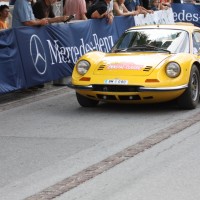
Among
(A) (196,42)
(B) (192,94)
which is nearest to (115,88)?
(B) (192,94)

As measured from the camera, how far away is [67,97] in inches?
484

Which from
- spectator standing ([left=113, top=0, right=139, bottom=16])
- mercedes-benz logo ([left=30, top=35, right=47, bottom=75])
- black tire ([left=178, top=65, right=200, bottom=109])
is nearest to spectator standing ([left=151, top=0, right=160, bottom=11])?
spectator standing ([left=113, top=0, right=139, bottom=16])

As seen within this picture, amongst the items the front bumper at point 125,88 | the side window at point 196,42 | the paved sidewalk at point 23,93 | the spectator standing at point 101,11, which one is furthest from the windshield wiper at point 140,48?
the spectator standing at point 101,11

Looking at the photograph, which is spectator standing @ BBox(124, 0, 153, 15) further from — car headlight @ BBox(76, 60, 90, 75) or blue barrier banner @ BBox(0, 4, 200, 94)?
car headlight @ BBox(76, 60, 90, 75)

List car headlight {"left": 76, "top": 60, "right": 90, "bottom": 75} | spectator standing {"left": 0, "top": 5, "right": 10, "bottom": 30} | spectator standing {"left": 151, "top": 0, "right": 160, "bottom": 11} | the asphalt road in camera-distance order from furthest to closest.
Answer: spectator standing {"left": 151, "top": 0, "right": 160, "bottom": 11}
spectator standing {"left": 0, "top": 5, "right": 10, "bottom": 30}
car headlight {"left": 76, "top": 60, "right": 90, "bottom": 75}
the asphalt road

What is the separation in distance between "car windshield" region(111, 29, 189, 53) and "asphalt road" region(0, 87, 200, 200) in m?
1.02

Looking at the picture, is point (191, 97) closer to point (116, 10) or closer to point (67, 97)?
point (67, 97)

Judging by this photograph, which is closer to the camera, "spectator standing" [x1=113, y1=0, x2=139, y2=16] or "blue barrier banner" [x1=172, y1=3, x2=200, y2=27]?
"spectator standing" [x1=113, y1=0, x2=139, y2=16]

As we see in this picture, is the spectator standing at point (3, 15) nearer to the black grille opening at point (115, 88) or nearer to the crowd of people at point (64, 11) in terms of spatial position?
the crowd of people at point (64, 11)

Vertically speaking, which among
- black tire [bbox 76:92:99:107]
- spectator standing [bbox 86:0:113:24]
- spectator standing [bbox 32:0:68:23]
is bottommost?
black tire [bbox 76:92:99:107]

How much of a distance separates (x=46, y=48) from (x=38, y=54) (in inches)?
15.6

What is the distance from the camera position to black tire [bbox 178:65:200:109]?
402 inches

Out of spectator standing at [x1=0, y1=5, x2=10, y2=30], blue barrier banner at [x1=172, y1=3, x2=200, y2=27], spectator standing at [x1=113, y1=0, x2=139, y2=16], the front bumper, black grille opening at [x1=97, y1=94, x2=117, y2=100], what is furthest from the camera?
blue barrier banner at [x1=172, y1=3, x2=200, y2=27]

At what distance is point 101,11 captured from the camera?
1509 centimetres
